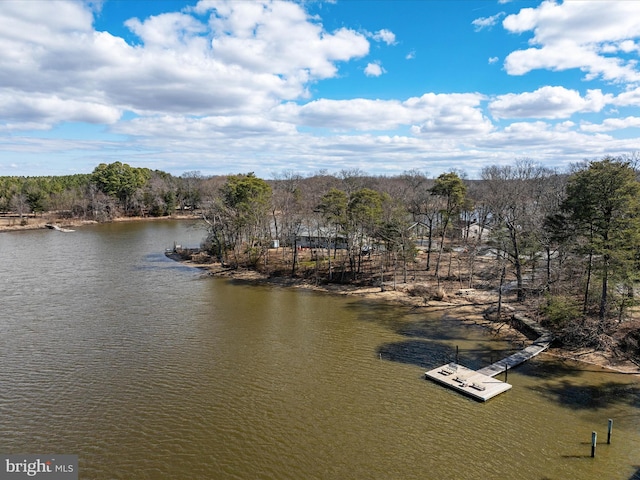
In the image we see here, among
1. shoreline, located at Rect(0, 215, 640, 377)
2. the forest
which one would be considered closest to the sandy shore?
shoreline, located at Rect(0, 215, 640, 377)

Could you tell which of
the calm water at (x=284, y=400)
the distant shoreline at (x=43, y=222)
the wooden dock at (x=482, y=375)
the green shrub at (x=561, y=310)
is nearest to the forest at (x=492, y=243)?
the green shrub at (x=561, y=310)

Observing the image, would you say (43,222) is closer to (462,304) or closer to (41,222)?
(41,222)

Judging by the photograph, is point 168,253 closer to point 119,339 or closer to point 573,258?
point 119,339

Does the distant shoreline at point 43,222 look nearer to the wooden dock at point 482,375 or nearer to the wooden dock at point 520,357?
the wooden dock at point 482,375

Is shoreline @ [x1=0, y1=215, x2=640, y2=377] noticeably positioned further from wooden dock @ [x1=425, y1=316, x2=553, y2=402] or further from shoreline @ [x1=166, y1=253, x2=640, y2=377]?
wooden dock @ [x1=425, y1=316, x2=553, y2=402]

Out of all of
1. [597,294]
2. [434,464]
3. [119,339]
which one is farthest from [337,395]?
[597,294]

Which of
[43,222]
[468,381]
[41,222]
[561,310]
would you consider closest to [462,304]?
[561,310]
